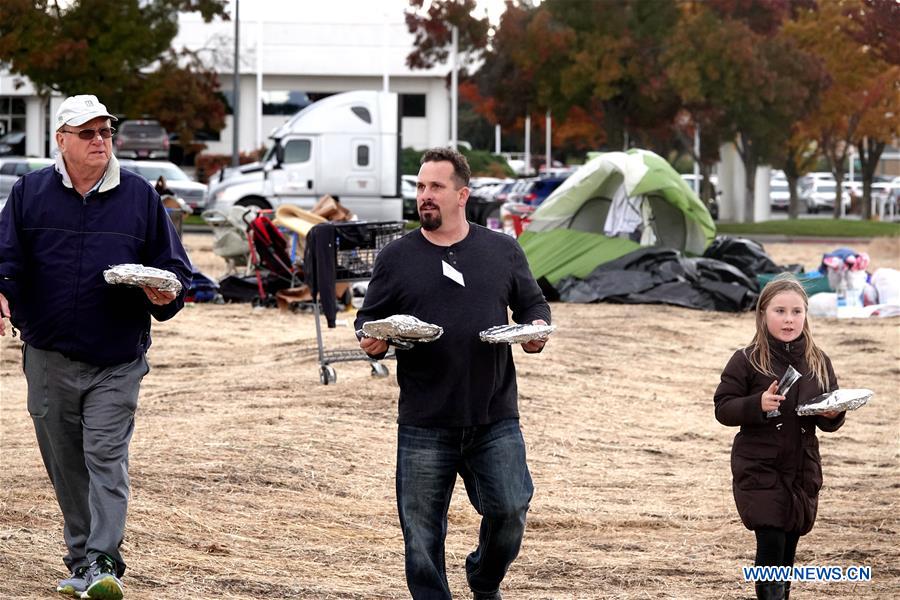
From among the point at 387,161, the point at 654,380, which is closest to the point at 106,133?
the point at 654,380

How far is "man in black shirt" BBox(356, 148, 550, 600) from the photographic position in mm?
5254

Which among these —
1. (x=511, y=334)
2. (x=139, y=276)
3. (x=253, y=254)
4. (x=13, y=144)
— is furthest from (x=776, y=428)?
(x=13, y=144)

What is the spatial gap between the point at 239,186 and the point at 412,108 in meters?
32.3

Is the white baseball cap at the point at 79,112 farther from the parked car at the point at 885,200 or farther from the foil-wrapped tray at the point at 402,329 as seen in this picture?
the parked car at the point at 885,200

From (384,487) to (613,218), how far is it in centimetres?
1266

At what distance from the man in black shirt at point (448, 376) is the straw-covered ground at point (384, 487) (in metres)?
1.10

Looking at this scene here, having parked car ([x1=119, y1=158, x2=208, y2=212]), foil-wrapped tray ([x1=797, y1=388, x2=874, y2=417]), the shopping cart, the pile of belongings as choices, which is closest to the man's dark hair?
foil-wrapped tray ([x1=797, y1=388, x2=874, y2=417])

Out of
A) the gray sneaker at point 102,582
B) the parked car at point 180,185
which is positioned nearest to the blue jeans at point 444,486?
the gray sneaker at point 102,582

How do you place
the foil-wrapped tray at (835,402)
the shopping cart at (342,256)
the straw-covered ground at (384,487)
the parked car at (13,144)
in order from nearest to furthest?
the foil-wrapped tray at (835,402) < the straw-covered ground at (384,487) < the shopping cart at (342,256) < the parked car at (13,144)

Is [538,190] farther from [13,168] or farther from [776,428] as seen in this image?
[776,428]

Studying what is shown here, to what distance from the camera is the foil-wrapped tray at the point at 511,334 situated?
5.10 meters

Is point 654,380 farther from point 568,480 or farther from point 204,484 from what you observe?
point 204,484

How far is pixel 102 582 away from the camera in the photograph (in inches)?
222

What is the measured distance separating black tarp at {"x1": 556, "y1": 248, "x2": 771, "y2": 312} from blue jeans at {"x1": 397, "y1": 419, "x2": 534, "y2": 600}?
44.6 feet
